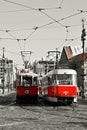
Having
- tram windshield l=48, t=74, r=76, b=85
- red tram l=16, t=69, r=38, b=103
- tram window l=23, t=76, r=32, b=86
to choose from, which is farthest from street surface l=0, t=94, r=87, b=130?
tram window l=23, t=76, r=32, b=86

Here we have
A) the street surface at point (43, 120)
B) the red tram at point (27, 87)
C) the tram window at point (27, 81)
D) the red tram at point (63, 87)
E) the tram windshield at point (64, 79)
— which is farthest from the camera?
→ the tram window at point (27, 81)

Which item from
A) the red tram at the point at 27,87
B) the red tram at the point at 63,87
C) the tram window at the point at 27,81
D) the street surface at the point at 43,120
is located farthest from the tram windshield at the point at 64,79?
the street surface at the point at 43,120

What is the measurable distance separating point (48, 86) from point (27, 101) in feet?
15.7

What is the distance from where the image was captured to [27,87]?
35.8 metres

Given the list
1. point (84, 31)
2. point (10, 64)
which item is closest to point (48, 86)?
point (84, 31)

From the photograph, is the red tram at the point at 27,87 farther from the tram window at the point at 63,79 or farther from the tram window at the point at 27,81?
the tram window at the point at 63,79

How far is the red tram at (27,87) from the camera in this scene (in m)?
35.7

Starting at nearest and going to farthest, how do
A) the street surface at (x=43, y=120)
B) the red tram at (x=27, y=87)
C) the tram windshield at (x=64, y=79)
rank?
the street surface at (x=43, y=120) → the tram windshield at (x=64, y=79) → the red tram at (x=27, y=87)

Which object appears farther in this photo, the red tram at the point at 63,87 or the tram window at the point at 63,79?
the tram window at the point at 63,79

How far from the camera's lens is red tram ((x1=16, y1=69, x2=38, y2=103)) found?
1406 inches

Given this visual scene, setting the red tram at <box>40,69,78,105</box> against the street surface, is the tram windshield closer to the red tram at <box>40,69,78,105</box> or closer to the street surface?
the red tram at <box>40,69,78,105</box>

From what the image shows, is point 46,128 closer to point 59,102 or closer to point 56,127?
point 56,127

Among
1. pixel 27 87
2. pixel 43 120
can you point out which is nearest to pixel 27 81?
pixel 27 87

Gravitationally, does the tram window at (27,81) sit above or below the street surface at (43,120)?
above
